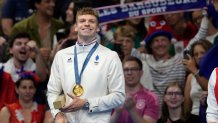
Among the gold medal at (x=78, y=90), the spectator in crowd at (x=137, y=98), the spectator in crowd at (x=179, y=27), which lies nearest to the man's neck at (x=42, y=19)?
the spectator in crowd at (x=179, y=27)

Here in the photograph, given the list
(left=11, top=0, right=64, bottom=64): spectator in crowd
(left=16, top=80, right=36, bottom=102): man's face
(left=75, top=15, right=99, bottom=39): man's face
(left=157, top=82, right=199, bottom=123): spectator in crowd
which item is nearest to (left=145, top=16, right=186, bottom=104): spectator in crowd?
(left=157, top=82, right=199, bottom=123): spectator in crowd

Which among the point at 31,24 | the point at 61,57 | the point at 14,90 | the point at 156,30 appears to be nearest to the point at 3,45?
the point at 31,24

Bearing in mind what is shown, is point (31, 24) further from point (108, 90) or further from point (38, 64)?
point (108, 90)

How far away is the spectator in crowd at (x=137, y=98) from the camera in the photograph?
980 centimetres

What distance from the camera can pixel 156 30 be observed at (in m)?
11.4

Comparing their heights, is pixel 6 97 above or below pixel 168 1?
below

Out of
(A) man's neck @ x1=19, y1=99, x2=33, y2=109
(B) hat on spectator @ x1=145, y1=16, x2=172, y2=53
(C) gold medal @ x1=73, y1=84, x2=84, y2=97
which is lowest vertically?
(A) man's neck @ x1=19, y1=99, x2=33, y2=109

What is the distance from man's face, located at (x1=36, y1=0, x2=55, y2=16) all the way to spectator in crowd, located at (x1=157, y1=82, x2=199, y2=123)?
8.39ft

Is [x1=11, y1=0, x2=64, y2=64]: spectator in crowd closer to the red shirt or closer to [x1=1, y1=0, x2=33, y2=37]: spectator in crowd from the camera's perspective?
[x1=1, y1=0, x2=33, y2=37]: spectator in crowd

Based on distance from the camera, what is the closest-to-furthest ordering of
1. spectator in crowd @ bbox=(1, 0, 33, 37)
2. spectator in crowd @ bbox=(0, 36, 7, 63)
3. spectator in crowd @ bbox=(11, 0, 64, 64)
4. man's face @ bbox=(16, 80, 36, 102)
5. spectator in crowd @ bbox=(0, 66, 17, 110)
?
man's face @ bbox=(16, 80, 36, 102) < spectator in crowd @ bbox=(0, 66, 17, 110) < spectator in crowd @ bbox=(0, 36, 7, 63) < spectator in crowd @ bbox=(11, 0, 64, 64) < spectator in crowd @ bbox=(1, 0, 33, 37)

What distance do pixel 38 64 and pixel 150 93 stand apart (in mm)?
1530

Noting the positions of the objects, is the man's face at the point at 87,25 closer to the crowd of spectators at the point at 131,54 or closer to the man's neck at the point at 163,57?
the crowd of spectators at the point at 131,54

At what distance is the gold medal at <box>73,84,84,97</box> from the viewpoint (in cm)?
800

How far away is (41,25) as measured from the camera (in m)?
11.8
